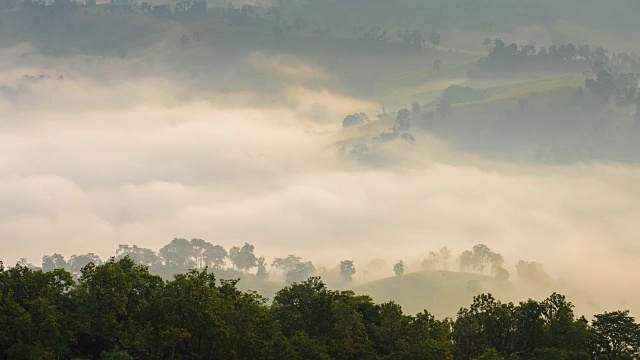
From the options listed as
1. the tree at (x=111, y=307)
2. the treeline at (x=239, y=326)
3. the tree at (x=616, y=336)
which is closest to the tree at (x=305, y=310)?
the treeline at (x=239, y=326)

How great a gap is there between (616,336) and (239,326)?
45260 mm

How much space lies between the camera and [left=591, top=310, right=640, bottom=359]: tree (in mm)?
110762

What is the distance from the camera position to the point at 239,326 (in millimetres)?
102375

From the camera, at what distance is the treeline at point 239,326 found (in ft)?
313

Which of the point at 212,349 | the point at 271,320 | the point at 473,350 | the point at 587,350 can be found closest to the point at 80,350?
the point at 212,349

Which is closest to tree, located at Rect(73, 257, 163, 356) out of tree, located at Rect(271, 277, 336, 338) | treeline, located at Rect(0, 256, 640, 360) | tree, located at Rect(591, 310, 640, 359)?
treeline, located at Rect(0, 256, 640, 360)

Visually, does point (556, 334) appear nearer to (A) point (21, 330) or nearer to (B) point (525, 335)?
(B) point (525, 335)

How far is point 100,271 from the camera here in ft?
327

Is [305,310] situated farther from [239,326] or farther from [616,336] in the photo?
[616,336]

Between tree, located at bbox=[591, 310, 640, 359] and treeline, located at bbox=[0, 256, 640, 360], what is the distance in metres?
0.13

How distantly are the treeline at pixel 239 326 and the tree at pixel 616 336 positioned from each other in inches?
5.0

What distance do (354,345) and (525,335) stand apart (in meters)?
22.0

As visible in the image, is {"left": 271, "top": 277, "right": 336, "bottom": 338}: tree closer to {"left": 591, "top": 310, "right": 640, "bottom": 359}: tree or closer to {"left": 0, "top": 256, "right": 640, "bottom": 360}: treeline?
{"left": 0, "top": 256, "right": 640, "bottom": 360}: treeline

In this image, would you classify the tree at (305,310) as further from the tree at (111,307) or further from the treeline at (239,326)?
the tree at (111,307)
